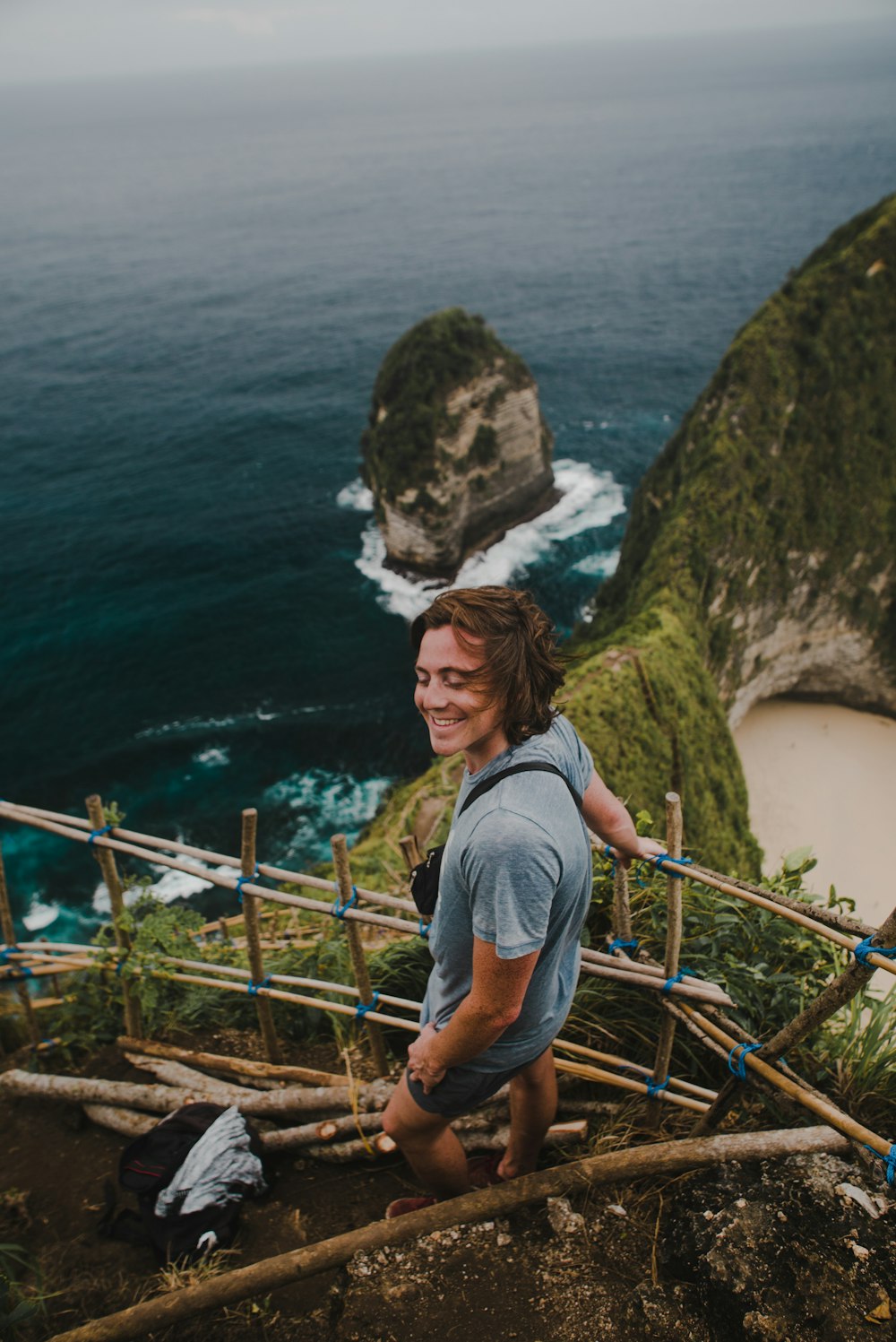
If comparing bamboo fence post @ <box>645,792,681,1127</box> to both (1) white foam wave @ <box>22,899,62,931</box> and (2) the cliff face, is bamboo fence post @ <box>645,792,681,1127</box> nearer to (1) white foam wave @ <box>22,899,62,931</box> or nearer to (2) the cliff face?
(2) the cliff face

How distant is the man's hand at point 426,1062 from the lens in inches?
109

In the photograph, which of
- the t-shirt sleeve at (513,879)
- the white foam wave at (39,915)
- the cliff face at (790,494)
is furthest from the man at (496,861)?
the white foam wave at (39,915)

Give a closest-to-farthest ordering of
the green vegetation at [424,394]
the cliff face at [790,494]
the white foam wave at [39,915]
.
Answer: the white foam wave at [39,915] < the cliff face at [790,494] < the green vegetation at [424,394]

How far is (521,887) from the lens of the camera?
2281 mm

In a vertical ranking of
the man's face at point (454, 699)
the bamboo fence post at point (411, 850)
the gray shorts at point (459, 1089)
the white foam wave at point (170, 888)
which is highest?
the man's face at point (454, 699)

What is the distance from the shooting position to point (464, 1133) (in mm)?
3949

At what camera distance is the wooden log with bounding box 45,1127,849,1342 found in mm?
3135

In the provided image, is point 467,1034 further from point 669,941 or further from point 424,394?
point 424,394

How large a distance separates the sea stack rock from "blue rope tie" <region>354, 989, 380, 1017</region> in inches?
1130

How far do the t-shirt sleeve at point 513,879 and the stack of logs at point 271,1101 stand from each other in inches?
81.8

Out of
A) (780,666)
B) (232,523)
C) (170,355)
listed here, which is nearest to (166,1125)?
Answer: (780,666)

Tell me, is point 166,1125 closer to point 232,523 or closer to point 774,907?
point 774,907

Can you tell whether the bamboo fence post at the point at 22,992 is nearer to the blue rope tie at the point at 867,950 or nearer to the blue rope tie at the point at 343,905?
the blue rope tie at the point at 343,905

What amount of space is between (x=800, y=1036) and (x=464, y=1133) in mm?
1800
